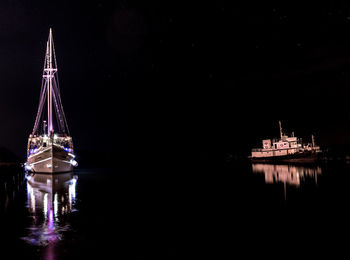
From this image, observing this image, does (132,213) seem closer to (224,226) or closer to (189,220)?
(189,220)

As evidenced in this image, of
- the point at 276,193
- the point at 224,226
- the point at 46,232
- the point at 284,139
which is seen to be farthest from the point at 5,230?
the point at 284,139

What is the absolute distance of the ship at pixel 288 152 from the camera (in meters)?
69.0

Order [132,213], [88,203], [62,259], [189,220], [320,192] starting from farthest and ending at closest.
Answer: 1. [320,192]
2. [88,203]
3. [132,213]
4. [189,220]
5. [62,259]

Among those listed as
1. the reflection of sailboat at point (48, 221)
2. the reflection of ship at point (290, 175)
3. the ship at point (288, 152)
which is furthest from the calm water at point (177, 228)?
the ship at point (288, 152)

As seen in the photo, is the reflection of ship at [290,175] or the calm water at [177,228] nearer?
the calm water at [177,228]

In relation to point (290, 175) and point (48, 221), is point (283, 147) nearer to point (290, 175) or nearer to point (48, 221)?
point (290, 175)

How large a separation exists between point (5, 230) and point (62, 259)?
15.6ft

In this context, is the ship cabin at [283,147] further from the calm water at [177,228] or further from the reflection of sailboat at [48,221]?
the reflection of sailboat at [48,221]

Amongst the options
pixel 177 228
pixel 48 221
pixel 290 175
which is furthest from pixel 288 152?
pixel 48 221

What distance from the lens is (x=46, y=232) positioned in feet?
33.8

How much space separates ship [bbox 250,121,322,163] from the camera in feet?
226

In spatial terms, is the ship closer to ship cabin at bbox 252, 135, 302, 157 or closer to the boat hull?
ship cabin at bbox 252, 135, 302, 157

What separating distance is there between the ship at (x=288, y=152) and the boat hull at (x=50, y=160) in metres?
48.3

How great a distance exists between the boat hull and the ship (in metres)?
48.3
